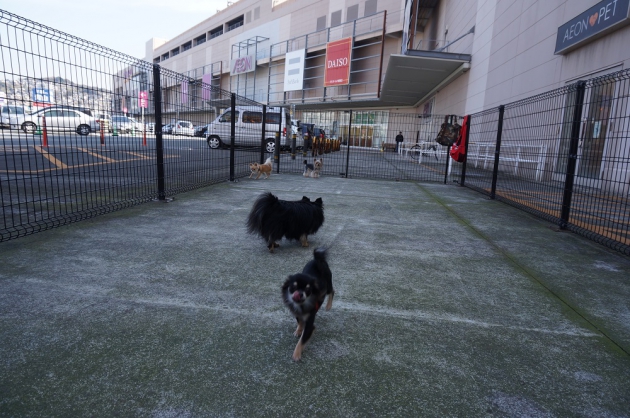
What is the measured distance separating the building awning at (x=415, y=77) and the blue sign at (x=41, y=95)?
15.6 metres

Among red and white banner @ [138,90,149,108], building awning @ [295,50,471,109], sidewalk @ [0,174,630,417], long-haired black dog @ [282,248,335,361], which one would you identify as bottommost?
sidewalk @ [0,174,630,417]

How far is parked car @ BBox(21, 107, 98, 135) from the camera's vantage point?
12.8ft

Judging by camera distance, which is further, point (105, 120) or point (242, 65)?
point (242, 65)

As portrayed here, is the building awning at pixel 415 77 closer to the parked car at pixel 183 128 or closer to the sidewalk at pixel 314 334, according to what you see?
the parked car at pixel 183 128

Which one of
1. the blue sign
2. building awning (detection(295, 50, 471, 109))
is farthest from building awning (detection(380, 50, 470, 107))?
the blue sign

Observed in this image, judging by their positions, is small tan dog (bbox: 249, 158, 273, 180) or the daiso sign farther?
the daiso sign

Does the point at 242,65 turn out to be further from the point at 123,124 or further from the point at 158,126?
the point at 123,124

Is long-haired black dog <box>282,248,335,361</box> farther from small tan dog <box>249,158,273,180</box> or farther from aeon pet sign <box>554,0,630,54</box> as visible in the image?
aeon pet sign <box>554,0,630,54</box>

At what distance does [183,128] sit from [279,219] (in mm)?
4832

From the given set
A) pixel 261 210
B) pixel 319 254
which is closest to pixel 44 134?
pixel 261 210

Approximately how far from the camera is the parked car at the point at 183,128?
269 inches

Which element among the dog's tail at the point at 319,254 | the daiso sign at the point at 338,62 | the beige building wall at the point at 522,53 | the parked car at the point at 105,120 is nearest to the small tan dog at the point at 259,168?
the parked car at the point at 105,120

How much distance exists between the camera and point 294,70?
113 ft

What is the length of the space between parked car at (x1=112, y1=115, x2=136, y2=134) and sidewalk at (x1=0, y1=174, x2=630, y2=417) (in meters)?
1.71
